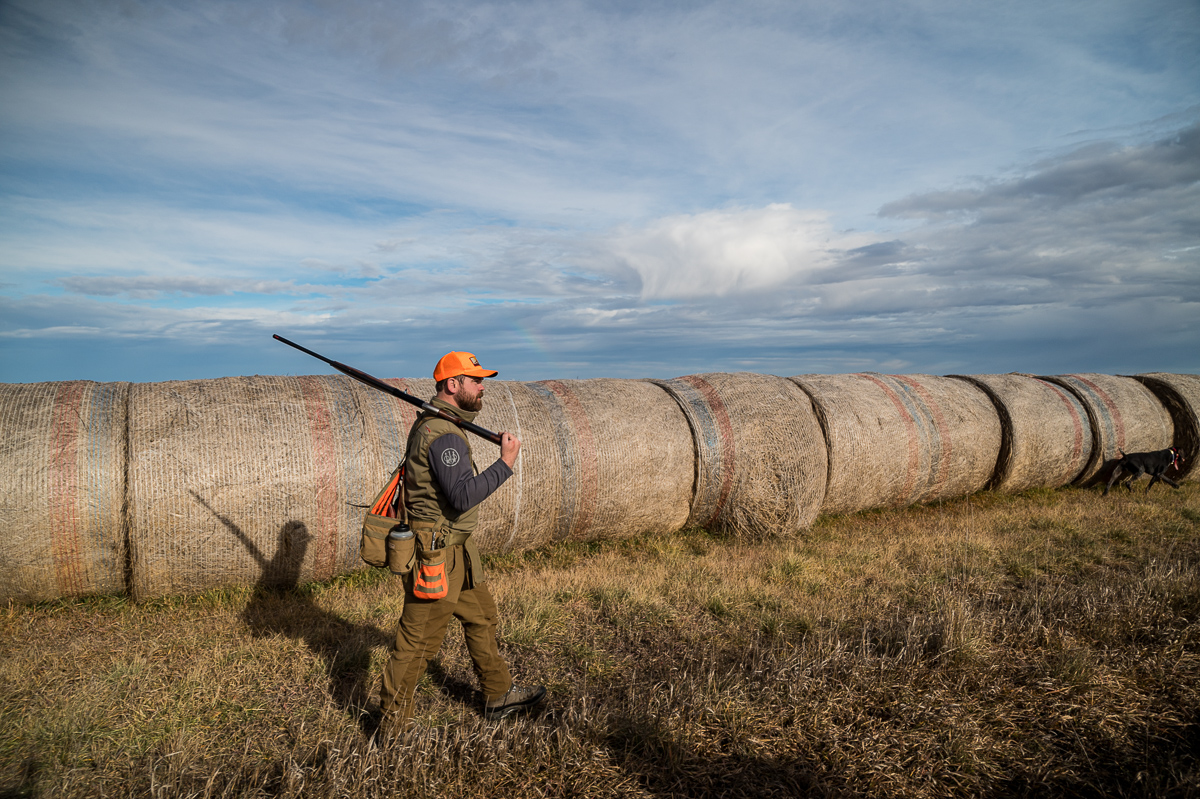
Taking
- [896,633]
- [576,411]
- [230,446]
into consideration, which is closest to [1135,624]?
[896,633]

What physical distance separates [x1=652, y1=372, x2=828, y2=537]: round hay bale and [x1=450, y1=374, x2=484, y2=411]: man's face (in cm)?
483

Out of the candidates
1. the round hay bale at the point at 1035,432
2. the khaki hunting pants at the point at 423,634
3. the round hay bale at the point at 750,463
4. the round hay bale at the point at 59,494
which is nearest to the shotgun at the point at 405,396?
the khaki hunting pants at the point at 423,634

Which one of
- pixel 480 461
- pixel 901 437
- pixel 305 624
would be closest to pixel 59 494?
pixel 305 624

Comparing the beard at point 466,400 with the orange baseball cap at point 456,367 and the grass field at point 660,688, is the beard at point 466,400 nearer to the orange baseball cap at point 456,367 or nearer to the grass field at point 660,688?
the orange baseball cap at point 456,367

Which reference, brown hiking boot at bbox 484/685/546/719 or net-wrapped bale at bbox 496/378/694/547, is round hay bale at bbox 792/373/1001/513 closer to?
net-wrapped bale at bbox 496/378/694/547

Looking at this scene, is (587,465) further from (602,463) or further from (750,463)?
(750,463)

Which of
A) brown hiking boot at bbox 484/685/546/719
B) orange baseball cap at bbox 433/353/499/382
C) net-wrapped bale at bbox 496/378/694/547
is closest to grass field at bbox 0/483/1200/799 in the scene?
brown hiking boot at bbox 484/685/546/719

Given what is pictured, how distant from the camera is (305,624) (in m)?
5.78

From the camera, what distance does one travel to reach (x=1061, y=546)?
8.49 metres

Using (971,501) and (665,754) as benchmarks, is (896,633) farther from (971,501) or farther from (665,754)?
(971,501)

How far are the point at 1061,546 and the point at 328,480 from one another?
881 cm

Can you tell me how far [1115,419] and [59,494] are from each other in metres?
16.0

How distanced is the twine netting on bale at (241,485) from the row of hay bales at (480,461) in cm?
2

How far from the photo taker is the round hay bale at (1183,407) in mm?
12883
